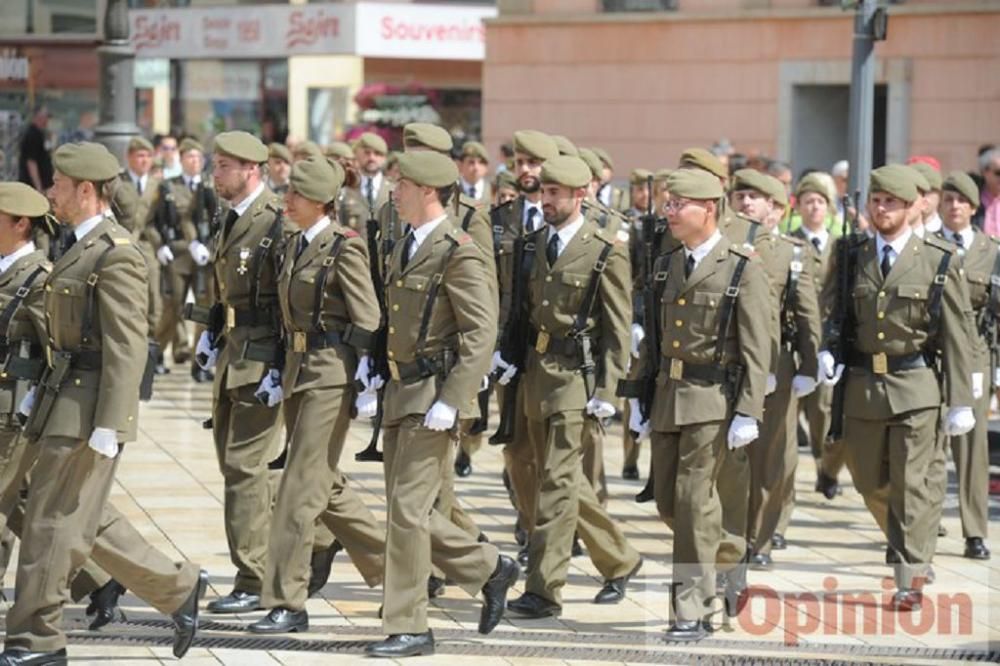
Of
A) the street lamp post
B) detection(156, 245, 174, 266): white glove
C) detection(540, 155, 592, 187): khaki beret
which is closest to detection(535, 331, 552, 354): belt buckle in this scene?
detection(540, 155, 592, 187): khaki beret

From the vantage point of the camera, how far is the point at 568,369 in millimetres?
9648

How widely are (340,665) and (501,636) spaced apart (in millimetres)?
904

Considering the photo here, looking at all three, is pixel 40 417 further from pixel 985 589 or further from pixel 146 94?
pixel 146 94

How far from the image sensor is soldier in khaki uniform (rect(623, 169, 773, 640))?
897 cm

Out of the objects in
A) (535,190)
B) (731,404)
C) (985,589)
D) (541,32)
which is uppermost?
(541,32)

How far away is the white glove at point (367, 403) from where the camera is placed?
9023mm

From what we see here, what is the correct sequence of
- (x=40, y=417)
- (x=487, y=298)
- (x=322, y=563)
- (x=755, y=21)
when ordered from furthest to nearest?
1. (x=755, y=21)
2. (x=322, y=563)
3. (x=487, y=298)
4. (x=40, y=417)

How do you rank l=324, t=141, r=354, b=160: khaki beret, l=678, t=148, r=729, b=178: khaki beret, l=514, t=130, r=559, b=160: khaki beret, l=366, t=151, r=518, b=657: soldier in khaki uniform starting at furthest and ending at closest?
1. l=324, t=141, r=354, b=160: khaki beret
2. l=514, t=130, r=559, b=160: khaki beret
3. l=678, t=148, r=729, b=178: khaki beret
4. l=366, t=151, r=518, b=657: soldier in khaki uniform

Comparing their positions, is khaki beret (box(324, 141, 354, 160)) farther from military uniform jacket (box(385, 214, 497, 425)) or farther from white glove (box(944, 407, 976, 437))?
military uniform jacket (box(385, 214, 497, 425))

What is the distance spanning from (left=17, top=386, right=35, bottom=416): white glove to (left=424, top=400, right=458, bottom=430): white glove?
156 centimetres

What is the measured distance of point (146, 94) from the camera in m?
36.4

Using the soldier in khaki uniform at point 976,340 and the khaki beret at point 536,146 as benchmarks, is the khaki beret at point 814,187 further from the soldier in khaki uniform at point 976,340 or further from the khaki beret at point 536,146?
the khaki beret at point 536,146

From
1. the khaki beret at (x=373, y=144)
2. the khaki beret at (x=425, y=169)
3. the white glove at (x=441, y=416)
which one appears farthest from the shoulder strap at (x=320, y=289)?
the khaki beret at (x=373, y=144)

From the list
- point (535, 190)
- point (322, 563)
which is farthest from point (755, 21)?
point (322, 563)
